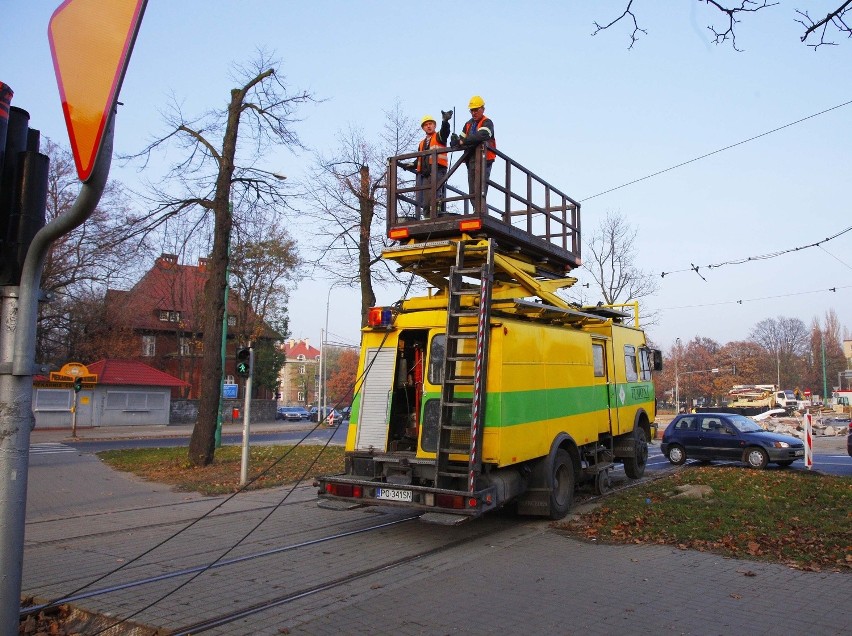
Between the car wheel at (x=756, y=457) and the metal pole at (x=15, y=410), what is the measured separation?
1718cm

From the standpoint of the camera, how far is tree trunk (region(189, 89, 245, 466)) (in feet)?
52.6

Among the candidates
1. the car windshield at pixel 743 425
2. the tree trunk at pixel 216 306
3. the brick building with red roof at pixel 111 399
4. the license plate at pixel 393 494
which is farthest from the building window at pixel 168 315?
the license plate at pixel 393 494

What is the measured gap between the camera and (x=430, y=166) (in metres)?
9.75

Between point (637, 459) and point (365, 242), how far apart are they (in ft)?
31.5

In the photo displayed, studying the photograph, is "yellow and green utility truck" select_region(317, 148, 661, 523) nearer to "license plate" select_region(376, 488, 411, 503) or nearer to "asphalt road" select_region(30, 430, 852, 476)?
"license plate" select_region(376, 488, 411, 503)

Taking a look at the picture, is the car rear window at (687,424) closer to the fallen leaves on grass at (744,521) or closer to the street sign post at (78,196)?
the fallen leaves on grass at (744,521)

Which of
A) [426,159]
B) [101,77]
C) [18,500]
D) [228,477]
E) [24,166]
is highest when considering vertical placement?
[426,159]

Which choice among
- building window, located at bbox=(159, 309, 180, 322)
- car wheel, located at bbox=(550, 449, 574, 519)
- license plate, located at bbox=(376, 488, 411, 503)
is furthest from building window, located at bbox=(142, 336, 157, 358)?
license plate, located at bbox=(376, 488, 411, 503)

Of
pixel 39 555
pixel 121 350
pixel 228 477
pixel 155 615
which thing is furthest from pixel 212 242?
pixel 121 350

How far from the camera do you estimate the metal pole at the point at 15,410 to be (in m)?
3.14

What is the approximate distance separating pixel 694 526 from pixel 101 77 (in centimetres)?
852

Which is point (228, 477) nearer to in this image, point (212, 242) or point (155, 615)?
point (212, 242)

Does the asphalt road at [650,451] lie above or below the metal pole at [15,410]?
below

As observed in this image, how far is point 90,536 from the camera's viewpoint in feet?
28.5
